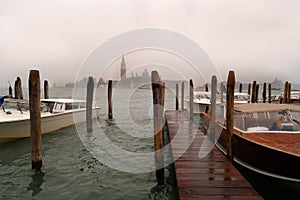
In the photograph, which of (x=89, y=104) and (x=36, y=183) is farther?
(x=89, y=104)

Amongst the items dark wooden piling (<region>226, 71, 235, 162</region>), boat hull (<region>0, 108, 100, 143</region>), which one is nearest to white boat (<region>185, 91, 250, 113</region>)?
boat hull (<region>0, 108, 100, 143</region>)

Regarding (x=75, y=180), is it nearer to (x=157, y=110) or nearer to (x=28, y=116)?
(x=157, y=110)

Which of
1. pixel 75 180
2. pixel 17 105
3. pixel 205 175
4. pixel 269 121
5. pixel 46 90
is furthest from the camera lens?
pixel 46 90

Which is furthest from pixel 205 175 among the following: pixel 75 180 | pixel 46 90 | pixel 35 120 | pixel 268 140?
pixel 46 90

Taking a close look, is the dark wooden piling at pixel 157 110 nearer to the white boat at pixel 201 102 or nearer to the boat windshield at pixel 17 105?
the boat windshield at pixel 17 105

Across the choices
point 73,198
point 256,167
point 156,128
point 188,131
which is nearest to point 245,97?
point 188,131

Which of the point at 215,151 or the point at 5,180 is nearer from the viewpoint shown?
the point at 5,180

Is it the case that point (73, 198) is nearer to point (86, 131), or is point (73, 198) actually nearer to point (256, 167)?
point (256, 167)

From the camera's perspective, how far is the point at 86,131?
14.7m

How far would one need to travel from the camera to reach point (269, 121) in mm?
8141

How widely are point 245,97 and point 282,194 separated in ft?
58.3

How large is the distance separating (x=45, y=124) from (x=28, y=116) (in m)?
1.15

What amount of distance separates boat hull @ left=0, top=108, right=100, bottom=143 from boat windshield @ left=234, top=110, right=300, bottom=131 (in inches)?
379

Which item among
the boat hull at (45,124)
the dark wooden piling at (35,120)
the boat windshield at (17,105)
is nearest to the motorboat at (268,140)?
the dark wooden piling at (35,120)
